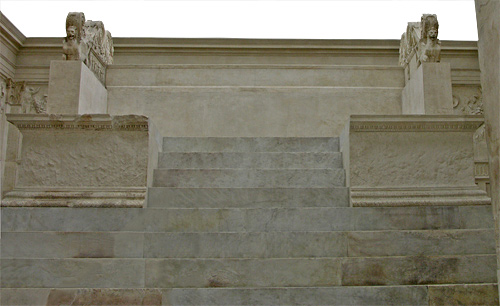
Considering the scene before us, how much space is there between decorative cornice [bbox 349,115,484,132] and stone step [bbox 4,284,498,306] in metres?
1.98

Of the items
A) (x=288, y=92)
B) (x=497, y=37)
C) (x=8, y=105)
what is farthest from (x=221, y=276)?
(x=8, y=105)

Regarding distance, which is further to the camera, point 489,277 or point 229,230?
point 229,230

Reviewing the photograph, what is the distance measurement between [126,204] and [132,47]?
7.76 metres

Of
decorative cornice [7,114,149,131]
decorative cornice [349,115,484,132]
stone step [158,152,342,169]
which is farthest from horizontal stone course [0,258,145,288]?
decorative cornice [349,115,484,132]

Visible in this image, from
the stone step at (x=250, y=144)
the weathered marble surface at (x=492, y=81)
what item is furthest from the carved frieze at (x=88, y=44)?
the weathered marble surface at (x=492, y=81)

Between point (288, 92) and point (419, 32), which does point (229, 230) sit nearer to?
point (288, 92)

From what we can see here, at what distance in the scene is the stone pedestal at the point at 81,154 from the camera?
573cm

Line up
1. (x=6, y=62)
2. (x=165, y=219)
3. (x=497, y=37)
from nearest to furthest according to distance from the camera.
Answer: (x=497, y=37) < (x=165, y=219) < (x=6, y=62)

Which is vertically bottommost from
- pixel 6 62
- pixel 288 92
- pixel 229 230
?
pixel 229 230

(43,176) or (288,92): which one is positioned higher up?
(288,92)

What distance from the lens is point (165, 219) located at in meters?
5.28

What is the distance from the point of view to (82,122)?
577cm

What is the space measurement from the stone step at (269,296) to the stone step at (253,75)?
5509 millimetres

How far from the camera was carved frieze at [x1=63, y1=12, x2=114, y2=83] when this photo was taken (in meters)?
7.89
